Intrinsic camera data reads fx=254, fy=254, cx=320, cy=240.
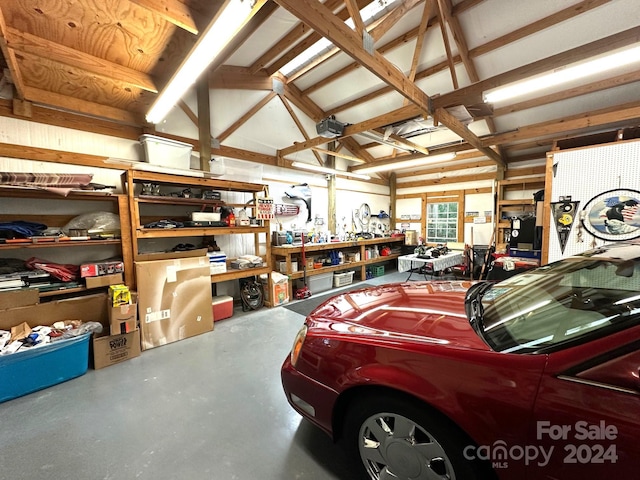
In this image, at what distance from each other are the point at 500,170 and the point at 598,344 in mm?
6221

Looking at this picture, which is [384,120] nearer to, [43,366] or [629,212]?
[629,212]

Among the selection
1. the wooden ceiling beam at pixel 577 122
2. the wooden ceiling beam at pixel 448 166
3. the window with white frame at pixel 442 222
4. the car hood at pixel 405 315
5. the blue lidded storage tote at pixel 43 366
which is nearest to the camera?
the car hood at pixel 405 315

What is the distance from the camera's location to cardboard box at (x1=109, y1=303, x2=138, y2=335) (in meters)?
2.44

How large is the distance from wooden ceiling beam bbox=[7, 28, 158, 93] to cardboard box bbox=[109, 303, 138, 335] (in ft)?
6.95

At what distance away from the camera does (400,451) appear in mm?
1072

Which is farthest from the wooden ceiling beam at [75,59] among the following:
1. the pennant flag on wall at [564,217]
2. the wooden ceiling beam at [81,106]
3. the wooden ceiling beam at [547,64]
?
the pennant flag on wall at [564,217]

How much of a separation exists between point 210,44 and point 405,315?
88.7 inches

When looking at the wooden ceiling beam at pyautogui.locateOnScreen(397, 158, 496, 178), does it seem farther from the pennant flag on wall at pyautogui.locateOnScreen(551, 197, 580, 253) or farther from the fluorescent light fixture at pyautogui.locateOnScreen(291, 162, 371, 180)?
the pennant flag on wall at pyautogui.locateOnScreen(551, 197, 580, 253)

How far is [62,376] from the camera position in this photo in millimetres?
2193

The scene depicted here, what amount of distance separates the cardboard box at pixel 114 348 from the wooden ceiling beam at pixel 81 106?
250 centimetres

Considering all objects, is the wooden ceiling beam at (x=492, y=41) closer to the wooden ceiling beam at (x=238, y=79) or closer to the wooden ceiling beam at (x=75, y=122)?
the wooden ceiling beam at (x=238, y=79)

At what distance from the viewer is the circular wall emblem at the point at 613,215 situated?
9.04 ft

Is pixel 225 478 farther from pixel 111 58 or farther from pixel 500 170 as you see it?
pixel 500 170

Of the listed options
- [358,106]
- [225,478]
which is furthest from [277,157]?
[225,478]
